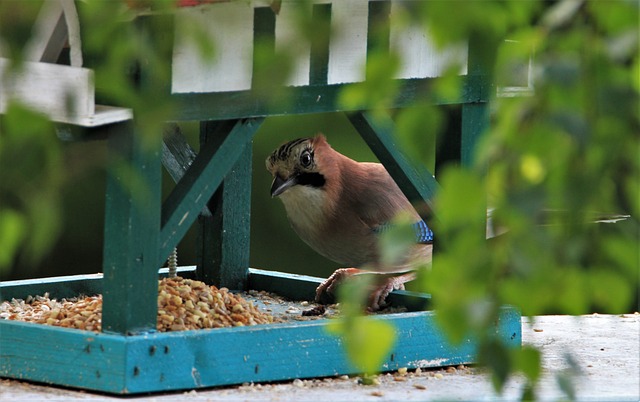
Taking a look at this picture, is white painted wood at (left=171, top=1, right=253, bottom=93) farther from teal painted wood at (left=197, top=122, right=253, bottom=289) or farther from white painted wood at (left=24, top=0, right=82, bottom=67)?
teal painted wood at (left=197, top=122, right=253, bottom=289)

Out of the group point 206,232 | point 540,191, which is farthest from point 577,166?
point 206,232

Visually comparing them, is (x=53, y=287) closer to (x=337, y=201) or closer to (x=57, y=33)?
(x=337, y=201)

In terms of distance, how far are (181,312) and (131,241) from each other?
16.5 inches

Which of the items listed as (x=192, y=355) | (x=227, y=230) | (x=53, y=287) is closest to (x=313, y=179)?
(x=227, y=230)

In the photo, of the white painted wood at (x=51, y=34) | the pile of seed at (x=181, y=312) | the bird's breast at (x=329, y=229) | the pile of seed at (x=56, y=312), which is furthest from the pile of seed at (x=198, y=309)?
the bird's breast at (x=329, y=229)

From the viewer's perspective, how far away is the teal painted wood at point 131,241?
120 inches

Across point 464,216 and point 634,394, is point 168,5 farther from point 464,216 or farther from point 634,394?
point 634,394

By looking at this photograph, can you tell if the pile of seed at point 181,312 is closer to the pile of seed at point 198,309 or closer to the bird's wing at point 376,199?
the pile of seed at point 198,309

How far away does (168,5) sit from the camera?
146 centimetres

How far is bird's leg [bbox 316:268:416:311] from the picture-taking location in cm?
409

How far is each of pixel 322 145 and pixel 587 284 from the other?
130 inches

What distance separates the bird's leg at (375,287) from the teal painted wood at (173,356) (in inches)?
19.7

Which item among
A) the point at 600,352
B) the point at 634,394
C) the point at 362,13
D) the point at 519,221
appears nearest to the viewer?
the point at 519,221

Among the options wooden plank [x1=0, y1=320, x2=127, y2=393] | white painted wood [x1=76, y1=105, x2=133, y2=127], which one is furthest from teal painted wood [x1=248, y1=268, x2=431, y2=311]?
white painted wood [x1=76, y1=105, x2=133, y2=127]
